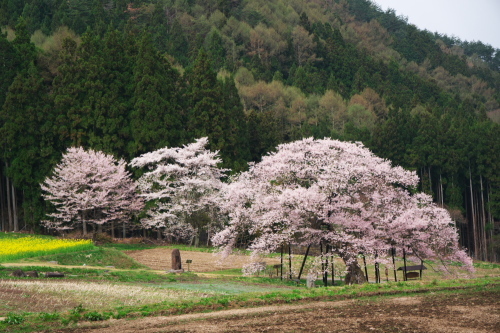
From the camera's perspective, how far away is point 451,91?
4094 inches

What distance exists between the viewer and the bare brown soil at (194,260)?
1142 inches

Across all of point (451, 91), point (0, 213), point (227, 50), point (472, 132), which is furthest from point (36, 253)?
point (451, 91)

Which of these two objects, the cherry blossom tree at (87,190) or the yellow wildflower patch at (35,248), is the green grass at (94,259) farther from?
the cherry blossom tree at (87,190)

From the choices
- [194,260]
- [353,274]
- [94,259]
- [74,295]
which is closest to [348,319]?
[74,295]

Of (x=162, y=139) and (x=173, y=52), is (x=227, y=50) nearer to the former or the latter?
(x=173, y=52)

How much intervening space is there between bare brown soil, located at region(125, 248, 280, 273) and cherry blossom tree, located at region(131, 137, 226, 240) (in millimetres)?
3592

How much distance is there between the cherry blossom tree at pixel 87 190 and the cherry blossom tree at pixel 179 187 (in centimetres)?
121

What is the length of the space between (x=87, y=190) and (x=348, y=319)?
27969mm

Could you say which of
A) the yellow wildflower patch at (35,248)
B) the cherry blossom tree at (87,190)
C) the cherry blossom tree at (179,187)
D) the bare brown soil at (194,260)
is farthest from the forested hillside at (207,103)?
the yellow wildflower patch at (35,248)

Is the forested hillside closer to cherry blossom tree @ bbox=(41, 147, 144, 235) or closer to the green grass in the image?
cherry blossom tree @ bbox=(41, 147, 144, 235)

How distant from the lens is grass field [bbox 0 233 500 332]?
44.8 feet

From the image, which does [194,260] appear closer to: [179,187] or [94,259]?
[94,259]

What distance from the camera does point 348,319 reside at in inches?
486

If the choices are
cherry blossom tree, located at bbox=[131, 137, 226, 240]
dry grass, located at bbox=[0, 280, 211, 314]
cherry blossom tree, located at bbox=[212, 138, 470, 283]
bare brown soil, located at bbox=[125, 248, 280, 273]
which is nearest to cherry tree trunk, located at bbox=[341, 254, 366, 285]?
cherry blossom tree, located at bbox=[212, 138, 470, 283]
